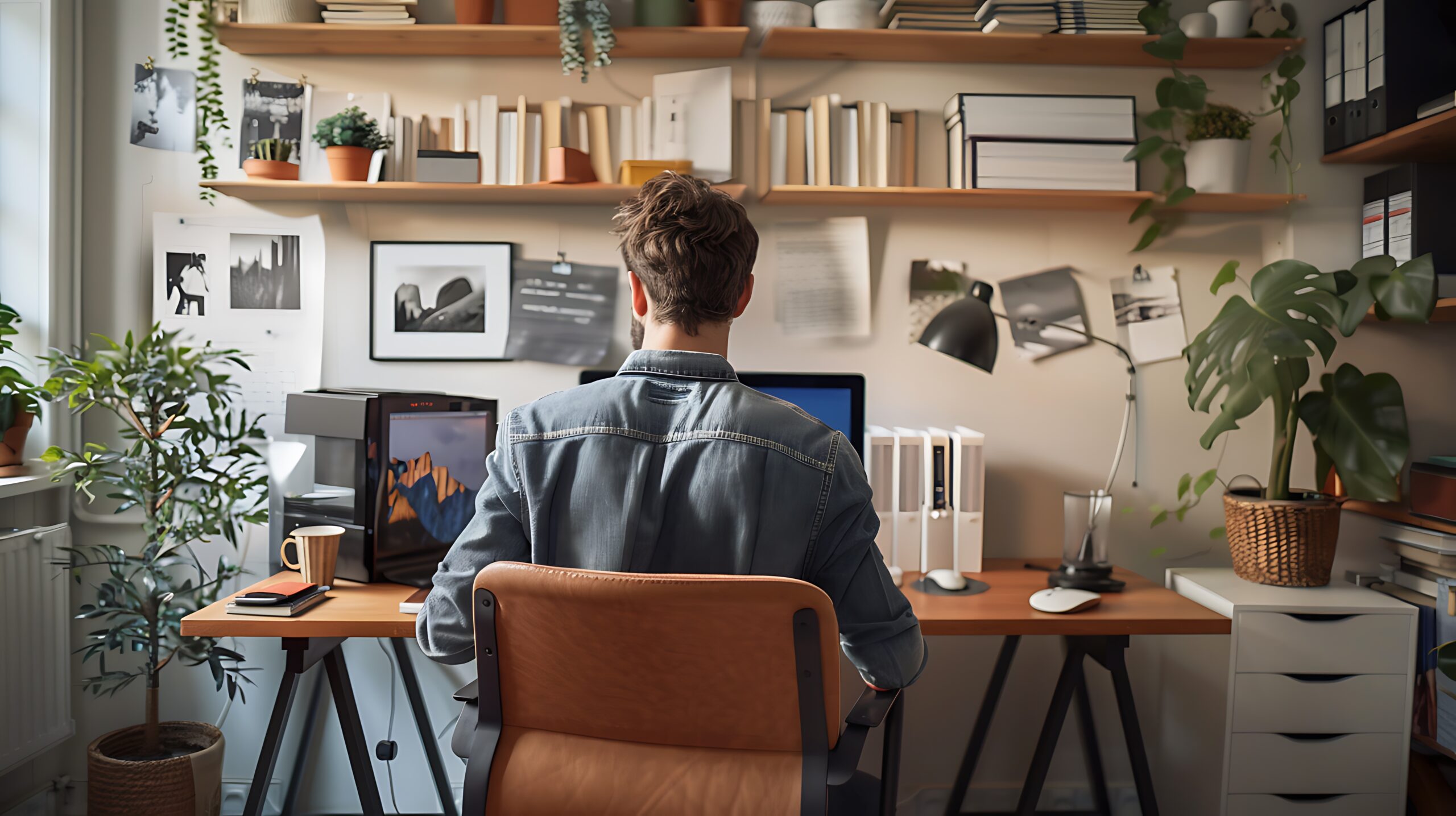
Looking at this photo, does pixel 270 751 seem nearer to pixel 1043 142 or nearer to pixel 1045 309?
pixel 1045 309

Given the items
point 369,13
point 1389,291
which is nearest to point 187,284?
point 369,13

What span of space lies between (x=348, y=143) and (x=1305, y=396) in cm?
234

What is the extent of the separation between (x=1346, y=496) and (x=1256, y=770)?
2.46ft

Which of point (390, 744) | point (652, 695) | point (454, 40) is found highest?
point (454, 40)

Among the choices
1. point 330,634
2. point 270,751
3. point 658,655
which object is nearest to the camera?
point 658,655

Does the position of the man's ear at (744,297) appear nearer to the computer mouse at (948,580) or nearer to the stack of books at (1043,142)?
the computer mouse at (948,580)

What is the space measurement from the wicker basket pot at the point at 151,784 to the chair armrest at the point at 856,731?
5.29ft

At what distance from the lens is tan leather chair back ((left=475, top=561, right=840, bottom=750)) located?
0.91 m

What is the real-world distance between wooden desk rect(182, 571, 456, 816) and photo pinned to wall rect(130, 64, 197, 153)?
1.18 meters

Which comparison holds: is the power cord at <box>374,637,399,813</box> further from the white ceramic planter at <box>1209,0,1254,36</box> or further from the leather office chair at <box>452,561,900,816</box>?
the white ceramic planter at <box>1209,0,1254,36</box>

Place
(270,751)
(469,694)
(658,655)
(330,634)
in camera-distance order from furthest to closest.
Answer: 1. (270,751)
2. (330,634)
3. (469,694)
4. (658,655)

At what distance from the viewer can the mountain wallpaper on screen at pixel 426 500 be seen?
1.99 m

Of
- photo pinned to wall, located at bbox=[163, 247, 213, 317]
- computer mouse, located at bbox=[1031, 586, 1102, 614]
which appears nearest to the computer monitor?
computer mouse, located at bbox=[1031, 586, 1102, 614]

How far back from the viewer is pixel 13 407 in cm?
211
